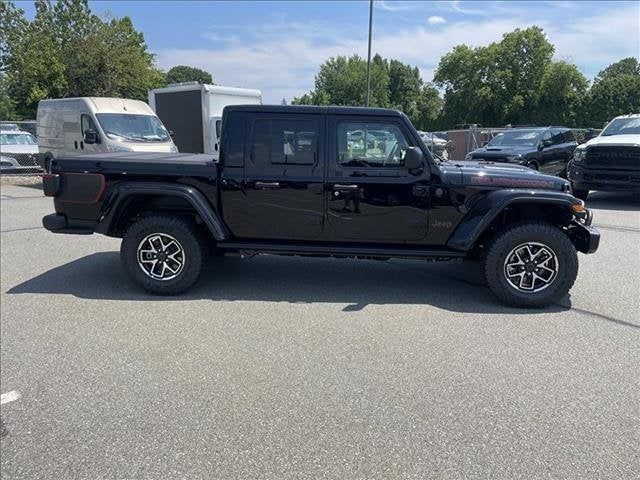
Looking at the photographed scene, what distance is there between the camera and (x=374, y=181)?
500 cm

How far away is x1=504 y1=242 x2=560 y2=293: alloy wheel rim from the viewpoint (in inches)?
193

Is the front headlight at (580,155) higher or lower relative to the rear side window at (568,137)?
lower

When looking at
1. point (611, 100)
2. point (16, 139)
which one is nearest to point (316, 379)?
point (16, 139)

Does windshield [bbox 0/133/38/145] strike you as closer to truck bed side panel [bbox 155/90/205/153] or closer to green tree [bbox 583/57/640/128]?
truck bed side panel [bbox 155/90/205/153]

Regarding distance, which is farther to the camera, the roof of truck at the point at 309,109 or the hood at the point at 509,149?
the hood at the point at 509,149

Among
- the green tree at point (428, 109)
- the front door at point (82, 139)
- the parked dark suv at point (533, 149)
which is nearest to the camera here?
the front door at point (82, 139)

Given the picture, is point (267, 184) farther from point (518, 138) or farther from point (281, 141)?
point (518, 138)

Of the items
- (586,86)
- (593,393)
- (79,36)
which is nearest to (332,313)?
(593,393)

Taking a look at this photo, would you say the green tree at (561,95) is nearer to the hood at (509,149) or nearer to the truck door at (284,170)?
the hood at (509,149)

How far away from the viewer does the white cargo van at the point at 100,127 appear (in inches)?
504

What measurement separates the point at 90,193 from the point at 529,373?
4.37 meters

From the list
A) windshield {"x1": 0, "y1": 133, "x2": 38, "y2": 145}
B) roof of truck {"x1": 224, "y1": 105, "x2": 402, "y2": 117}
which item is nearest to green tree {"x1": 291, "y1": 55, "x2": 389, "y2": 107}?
windshield {"x1": 0, "y1": 133, "x2": 38, "y2": 145}

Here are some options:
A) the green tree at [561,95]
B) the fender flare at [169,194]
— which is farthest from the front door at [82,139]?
the green tree at [561,95]

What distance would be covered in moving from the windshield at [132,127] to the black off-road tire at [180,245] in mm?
8738
